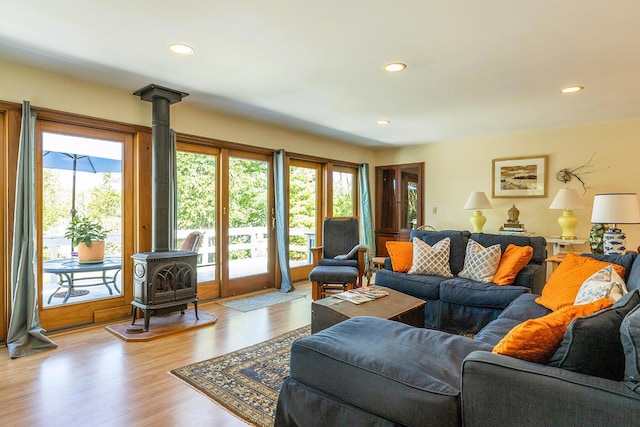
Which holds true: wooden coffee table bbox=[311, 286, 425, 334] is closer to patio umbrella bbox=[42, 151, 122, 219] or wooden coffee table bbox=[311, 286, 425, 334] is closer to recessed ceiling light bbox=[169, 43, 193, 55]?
recessed ceiling light bbox=[169, 43, 193, 55]

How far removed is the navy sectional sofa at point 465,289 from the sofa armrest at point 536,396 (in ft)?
6.60

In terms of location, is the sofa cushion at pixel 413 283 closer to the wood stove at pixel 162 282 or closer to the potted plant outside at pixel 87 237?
the wood stove at pixel 162 282

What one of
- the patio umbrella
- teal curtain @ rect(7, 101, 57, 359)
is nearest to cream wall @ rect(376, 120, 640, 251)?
the patio umbrella

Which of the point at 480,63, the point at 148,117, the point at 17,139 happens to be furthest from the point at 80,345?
the point at 480,63

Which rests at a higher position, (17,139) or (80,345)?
(17,139)

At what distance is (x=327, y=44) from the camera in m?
2.57

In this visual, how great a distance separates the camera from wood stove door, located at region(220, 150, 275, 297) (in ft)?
15.4

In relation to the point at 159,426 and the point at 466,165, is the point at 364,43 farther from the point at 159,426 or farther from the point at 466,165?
the point at 466,165

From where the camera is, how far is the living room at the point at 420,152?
2.88 meters

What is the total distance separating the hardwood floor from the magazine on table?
32.5 inches

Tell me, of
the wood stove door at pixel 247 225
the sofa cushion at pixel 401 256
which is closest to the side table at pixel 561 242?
the sofa cushion at pixel 401 256

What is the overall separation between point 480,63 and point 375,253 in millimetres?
4557

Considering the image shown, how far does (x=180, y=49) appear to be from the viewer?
2.68 m

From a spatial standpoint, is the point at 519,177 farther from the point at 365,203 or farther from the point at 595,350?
the point at 595,350
